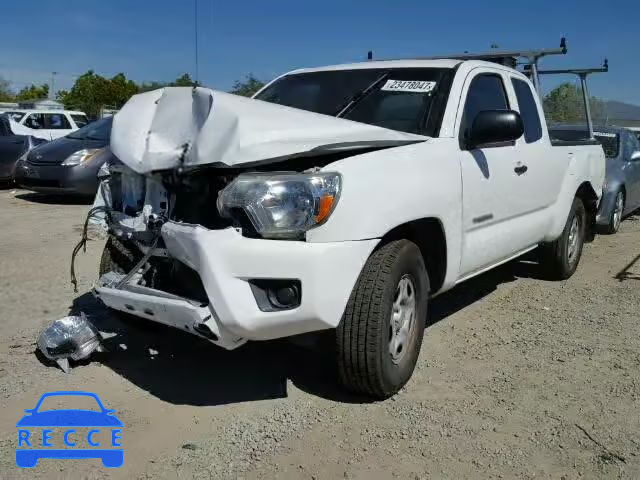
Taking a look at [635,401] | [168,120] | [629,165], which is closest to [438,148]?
[168,120]

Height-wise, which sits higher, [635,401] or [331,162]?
[331,162]

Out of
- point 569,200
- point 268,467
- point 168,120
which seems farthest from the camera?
point 569,200

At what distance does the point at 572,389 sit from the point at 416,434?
1.13m

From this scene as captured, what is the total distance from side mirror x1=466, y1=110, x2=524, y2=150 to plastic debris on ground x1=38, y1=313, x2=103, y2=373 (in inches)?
104

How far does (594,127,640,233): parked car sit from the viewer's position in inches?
352

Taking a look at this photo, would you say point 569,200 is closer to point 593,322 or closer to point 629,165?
point 593,322

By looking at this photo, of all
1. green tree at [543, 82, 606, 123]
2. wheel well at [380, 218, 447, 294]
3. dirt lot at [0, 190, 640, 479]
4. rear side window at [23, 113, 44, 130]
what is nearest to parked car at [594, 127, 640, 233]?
green tree at [543, 82, 606, 123]

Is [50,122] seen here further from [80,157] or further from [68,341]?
[68,341]

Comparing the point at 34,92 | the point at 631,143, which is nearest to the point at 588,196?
the point at 631,143

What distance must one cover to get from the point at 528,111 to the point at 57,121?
14486 mm

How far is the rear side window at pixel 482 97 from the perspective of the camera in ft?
14.6

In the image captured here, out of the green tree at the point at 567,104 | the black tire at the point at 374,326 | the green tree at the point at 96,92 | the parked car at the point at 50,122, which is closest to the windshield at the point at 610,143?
the green tree at the point at 567,104

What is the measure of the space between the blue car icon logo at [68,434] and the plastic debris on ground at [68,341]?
15.6 inches

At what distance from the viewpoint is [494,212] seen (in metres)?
4.56
